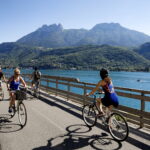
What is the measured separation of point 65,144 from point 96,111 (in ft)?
7.09

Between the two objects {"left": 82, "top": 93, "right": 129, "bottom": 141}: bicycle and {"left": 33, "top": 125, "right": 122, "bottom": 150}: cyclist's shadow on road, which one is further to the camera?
{"left": 82, "top": 93, "right": 129, "bottom": 141}: bicycle

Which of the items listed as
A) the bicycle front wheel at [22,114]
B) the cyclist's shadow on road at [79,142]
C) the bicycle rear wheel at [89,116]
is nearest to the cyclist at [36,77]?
the bicycle front wheel at [22,114]

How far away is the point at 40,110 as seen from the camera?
10.4 metres

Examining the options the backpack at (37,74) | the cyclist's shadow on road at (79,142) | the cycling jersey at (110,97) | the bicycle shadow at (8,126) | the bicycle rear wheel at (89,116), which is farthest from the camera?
the backpack at (37,74)

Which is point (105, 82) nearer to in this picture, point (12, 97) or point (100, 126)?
point (100, 126)

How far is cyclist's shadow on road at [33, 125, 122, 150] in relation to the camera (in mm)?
5590

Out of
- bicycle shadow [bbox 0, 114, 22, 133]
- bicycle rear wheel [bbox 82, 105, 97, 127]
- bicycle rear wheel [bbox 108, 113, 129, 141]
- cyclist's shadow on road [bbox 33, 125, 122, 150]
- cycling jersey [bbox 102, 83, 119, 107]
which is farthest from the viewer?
bicycle rear wheel [bbox 82, 105, 97, 127]

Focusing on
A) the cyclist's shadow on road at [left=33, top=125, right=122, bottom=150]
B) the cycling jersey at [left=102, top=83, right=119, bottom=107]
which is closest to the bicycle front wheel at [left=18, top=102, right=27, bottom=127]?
the cyclist's shadow on road at [left=33, top=125, right=122, bottom=150]

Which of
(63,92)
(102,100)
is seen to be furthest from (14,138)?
(63,92)

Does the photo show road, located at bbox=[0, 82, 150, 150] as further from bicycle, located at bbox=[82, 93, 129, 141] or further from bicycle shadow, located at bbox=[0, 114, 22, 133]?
bicycle, located at bbox=[82, 93, 129, 141]

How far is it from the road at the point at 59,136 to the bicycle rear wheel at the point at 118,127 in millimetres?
158

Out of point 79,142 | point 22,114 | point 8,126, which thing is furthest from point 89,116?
point 8,126

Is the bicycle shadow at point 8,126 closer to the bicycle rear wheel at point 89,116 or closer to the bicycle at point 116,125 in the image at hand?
the bicycle rear wheel at point 89,116

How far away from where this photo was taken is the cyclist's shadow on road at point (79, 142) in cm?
559
